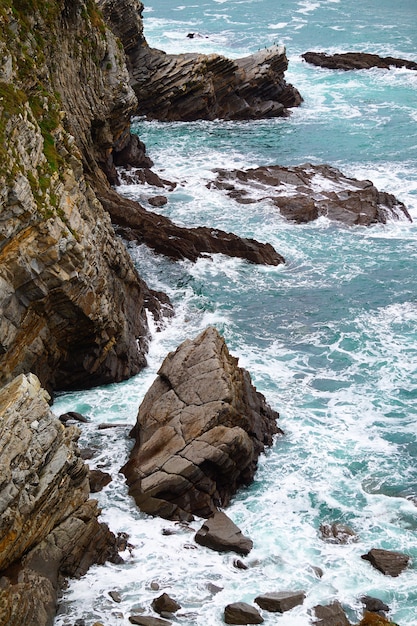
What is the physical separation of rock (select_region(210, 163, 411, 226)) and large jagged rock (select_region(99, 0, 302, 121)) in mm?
12427

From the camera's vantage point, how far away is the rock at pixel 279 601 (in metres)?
18.5

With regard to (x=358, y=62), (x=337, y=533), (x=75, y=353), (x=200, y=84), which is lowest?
(x=337, y=533)

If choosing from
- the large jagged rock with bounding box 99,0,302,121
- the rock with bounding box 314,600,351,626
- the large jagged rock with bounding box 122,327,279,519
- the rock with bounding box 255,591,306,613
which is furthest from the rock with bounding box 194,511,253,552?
the large jagged rock with bounding box 99,0,302,121

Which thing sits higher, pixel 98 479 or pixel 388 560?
pixel 98 479

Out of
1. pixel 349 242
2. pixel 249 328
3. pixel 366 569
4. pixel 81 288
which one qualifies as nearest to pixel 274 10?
pixel 349 242

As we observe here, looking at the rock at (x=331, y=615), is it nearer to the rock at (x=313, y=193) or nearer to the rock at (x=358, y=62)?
the rock at (x=313, y=193)

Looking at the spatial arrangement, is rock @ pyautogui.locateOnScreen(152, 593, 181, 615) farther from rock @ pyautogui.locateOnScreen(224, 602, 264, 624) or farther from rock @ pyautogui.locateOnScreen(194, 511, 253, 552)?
rock @ pyautogui.locateOnScreen(194, 511, 253, 552)

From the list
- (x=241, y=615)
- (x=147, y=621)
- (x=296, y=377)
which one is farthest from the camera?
(x=296, y=377)

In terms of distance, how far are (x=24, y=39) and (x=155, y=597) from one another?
18.5 m

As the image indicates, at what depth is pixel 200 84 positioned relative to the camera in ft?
188

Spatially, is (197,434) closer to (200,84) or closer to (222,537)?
(222,537)

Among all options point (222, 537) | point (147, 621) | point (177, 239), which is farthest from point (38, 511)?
point (177, 239)

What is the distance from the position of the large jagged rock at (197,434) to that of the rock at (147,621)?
394 cm

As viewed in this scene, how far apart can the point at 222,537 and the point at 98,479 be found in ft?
13.6
